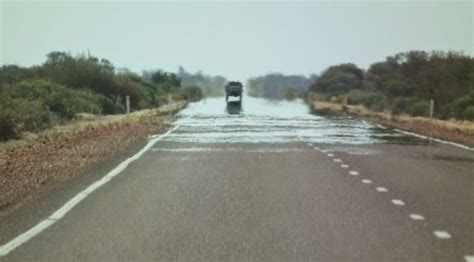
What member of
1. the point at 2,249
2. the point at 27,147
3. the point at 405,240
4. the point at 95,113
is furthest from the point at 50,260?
the point at 95,113

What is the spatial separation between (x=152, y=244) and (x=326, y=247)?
1.71 m

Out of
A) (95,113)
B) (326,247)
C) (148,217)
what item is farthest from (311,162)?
(95,113)

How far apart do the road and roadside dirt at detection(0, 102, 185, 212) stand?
103 cm

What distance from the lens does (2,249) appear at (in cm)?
748

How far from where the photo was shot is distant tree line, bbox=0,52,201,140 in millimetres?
26336

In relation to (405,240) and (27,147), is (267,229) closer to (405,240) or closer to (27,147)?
(405,240)

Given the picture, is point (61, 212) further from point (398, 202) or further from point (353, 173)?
point (353, 173)

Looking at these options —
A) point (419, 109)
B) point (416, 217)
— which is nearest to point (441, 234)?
point (416, 217)

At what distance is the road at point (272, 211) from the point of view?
24.5 ft

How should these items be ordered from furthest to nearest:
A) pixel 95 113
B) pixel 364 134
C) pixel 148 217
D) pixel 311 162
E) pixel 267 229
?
pixel 95 113, pixel 364 134, pixel 311 162, pixel 148 217, pixel 267 229

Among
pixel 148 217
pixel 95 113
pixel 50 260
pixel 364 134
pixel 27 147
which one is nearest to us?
pixel 50 260

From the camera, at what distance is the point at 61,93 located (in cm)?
3434

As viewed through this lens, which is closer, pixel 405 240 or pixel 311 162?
pixel 405 240

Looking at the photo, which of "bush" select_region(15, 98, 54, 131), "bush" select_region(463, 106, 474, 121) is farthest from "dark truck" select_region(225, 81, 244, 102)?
"bush" select_region(15, 98, 54, 131)
